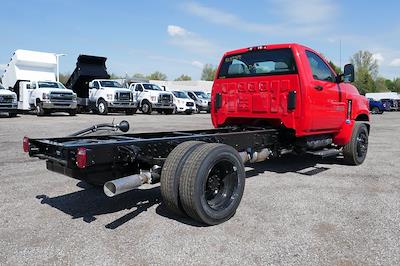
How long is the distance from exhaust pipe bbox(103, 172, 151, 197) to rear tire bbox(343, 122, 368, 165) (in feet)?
15.6

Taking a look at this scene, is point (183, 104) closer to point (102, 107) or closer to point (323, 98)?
point (102, 107)

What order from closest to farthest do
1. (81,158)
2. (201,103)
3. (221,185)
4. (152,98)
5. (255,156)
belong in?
(81,158) < (221,185) < (255,156) < (152,98) < (201,103)

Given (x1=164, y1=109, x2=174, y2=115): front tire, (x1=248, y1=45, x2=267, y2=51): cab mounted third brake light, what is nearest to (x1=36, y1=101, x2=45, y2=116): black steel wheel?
(x1=164, y1=109, x2=174, y2=115): front tire

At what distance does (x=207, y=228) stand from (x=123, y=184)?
3.26 ft

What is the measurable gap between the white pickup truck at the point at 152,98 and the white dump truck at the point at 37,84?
5.42 m

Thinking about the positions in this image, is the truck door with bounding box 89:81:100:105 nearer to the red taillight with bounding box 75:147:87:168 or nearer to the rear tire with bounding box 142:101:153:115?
the rear tire with bounding box 142:101:153:115

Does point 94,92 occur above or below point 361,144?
above

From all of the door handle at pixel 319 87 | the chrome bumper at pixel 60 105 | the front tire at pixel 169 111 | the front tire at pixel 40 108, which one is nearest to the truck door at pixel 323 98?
the door handle at pixel 319 87

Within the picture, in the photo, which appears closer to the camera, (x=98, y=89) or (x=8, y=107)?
(x=8, y=107)

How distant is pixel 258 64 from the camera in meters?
6.73

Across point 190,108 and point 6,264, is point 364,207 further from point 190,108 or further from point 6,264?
point 190,108

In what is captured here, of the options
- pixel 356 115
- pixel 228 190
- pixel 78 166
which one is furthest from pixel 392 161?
pixel 78 166

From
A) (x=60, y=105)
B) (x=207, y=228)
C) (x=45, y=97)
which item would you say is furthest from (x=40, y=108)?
(x=207, y=228)

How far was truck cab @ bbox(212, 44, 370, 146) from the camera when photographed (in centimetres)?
616
